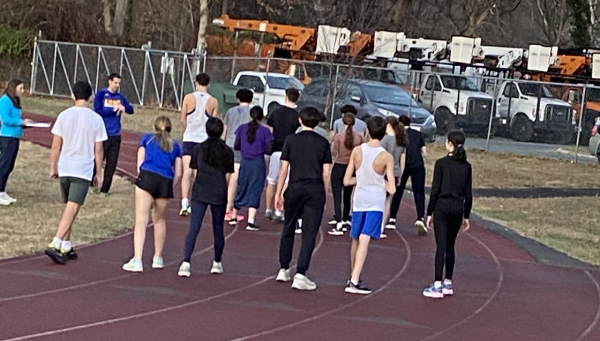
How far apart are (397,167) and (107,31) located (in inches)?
1458

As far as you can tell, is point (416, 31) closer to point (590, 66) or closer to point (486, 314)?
point (590, 66)

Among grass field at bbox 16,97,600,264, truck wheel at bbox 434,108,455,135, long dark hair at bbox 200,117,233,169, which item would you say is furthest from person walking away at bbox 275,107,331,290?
truck wheel at bbox 434,108,455,135

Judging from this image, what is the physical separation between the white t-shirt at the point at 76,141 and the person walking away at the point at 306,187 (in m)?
2.11

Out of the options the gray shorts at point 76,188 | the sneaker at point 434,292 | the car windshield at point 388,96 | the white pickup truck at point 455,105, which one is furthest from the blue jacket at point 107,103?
the white pickup truck at point 455,105

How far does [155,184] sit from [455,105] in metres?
25.2

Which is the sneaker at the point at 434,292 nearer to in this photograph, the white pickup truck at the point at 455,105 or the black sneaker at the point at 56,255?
the black sneaker at the point at 56,255

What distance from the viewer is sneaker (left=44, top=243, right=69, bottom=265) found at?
11133mm

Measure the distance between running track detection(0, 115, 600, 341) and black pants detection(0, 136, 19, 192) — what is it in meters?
2.68

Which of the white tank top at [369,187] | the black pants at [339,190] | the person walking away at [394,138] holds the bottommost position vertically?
the black pants at [339,190]

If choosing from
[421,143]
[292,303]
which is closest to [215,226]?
[292,303]

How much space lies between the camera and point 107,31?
1960 inches

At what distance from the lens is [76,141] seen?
36.8 ft

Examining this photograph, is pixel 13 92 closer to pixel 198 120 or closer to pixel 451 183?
pixel 198 120

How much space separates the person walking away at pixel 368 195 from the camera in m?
10.9
